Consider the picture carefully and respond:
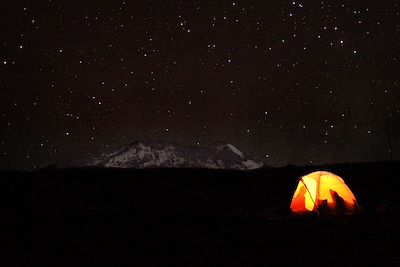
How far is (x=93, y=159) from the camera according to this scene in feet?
540

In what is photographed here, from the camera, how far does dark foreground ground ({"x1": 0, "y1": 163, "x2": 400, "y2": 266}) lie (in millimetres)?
6680

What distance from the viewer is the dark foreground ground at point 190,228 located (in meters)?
6.68

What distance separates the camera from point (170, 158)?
187625 mm

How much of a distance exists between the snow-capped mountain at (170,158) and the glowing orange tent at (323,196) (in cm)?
14948

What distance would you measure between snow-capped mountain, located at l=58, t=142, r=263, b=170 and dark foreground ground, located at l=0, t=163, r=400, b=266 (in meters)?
143

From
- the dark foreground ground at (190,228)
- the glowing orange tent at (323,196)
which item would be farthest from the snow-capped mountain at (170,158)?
Answer: the glowing orange tent at (323,196)

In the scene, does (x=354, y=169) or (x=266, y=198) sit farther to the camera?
(x=354, y=169)

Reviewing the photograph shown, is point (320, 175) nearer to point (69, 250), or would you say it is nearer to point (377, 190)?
point (377, 190)

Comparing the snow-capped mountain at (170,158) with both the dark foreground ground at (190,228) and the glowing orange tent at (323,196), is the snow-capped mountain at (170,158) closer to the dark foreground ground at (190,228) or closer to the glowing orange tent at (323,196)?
the dark foreground ground at (190,228)

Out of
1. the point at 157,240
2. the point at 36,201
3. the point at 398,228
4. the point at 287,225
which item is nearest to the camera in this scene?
the point at 157,240

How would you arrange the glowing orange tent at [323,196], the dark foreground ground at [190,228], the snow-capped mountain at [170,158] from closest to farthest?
the dark foreground ground at [190,228]
the glowing orange tent at [323,196]
the snow-capped mountain at [170,158]

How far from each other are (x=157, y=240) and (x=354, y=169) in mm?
19877

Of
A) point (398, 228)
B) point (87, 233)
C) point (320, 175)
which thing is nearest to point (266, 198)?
point (320, 175)

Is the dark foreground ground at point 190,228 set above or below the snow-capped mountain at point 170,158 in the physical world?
below
